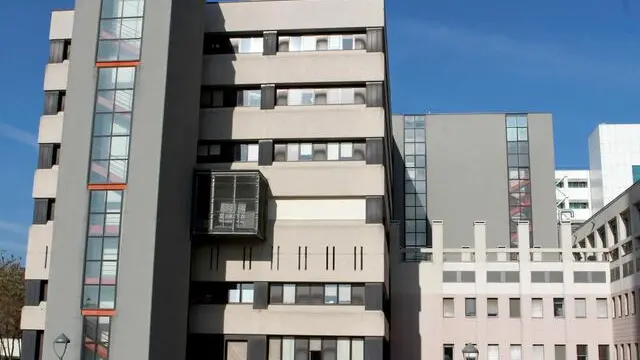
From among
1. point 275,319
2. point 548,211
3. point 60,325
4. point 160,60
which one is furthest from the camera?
point 548,211

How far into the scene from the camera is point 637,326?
51.8 meters

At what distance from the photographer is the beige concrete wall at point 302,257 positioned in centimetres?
4250

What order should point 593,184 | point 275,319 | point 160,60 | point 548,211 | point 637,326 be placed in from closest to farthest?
1. point 160,60
2. point 275,319
3. point 637,326
4. point 548,211
5. point 593,184

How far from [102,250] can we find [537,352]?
34.3 metres

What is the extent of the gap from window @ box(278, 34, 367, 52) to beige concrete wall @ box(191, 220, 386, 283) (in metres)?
10.3

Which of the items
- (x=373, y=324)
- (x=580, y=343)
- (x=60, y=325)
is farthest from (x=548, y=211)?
(x=60, y=325)

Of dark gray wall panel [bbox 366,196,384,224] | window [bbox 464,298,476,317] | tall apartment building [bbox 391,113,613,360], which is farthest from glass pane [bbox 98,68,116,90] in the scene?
window [bbox 464,298,476,317]

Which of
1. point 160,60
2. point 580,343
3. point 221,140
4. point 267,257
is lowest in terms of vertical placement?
point 580,343

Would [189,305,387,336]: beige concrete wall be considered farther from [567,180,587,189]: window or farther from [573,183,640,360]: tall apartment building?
[567,180,587,189]: window

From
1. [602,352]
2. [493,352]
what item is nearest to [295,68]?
[493,352]

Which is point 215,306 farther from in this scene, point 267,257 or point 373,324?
point 373,324

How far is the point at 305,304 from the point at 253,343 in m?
3.47

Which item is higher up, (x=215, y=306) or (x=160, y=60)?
(x=160, y=60)

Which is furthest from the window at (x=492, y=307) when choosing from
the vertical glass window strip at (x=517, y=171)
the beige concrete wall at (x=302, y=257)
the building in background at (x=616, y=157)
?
the building in background at (x=616, y=157)
